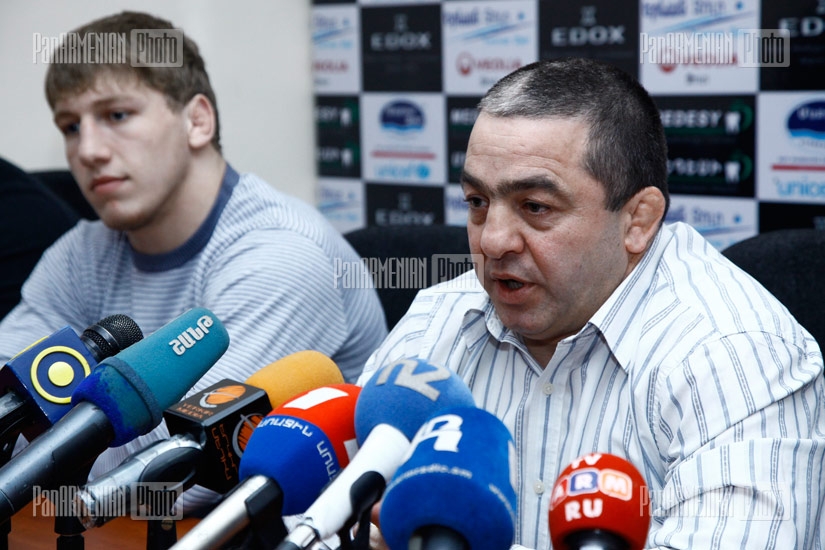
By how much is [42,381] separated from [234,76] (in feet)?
11.8

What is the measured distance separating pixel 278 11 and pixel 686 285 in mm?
3646

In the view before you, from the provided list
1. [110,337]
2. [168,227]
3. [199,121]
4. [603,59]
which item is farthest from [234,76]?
[110,337]

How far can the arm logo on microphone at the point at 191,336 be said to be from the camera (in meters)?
1.07

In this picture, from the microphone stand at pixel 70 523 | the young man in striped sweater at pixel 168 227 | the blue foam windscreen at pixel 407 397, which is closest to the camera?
the blue foam windscreen at pixel 407 397

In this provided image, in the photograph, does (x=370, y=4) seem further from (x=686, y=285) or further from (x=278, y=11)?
(x=686, y=285)

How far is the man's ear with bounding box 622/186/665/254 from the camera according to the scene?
4.78 ft

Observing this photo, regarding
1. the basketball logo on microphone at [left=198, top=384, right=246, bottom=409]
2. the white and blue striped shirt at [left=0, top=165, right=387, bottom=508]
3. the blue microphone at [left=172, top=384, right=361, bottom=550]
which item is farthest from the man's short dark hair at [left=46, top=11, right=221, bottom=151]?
the blue microphone at [left=172, top=384, right=361, bottom=550]

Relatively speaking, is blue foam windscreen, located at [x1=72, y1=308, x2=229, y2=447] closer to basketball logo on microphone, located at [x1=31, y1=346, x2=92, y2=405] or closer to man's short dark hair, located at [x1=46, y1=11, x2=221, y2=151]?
basketball logo on microphone, located at [x1=31, y1=346, x2=92, y2=405]

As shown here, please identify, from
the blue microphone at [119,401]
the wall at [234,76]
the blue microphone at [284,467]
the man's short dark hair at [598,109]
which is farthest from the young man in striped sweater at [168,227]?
the wall at [234,76]

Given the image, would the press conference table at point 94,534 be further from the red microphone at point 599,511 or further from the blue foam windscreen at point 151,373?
the red microphone at point 599,511

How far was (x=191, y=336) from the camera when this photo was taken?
3.61ft

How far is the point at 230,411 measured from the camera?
1022mm

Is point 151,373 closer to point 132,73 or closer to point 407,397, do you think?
point 407,397

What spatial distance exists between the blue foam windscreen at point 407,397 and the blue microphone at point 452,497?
0.29ft
